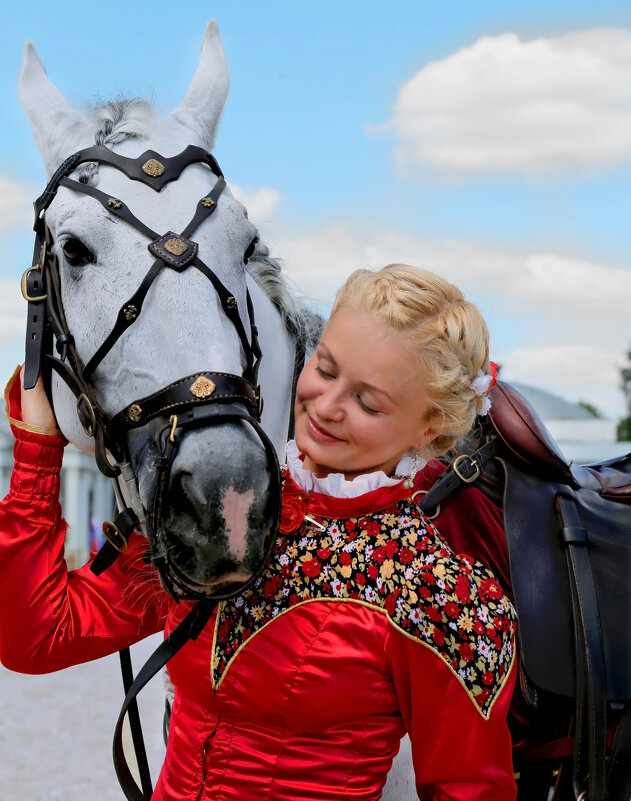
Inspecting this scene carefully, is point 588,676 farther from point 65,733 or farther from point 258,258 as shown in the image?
point 65,733

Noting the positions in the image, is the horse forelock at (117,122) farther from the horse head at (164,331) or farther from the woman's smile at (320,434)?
the woman's smile at (320,434)

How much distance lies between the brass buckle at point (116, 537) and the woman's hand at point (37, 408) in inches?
9.7

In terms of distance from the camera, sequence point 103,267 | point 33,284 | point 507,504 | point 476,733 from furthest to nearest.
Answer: point 507,504 → point 33,284 → point 103,267 → point 476,733

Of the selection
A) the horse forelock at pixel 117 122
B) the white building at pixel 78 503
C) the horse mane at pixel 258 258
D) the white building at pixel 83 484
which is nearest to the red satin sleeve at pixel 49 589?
the horse forelock at pixel 117 122

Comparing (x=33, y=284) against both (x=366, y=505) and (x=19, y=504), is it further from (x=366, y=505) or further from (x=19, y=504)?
(x=366, y=505)

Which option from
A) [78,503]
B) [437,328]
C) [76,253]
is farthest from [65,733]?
[78,503]

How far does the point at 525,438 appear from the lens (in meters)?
2.06

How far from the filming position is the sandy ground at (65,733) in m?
5.09

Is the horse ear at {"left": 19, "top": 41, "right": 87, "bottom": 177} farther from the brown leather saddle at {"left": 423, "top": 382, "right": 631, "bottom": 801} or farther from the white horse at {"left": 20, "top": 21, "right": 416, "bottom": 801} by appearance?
the brown leather saddle at {"left": 423, "top": 382, "right": 631, "bottom": 801}

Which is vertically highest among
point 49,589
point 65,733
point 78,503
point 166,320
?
point 166,320

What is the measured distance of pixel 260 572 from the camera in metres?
1.34

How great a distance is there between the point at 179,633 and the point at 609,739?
1312 mm

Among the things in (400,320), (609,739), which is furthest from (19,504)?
(609,739)

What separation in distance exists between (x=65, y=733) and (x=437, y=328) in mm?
5930
